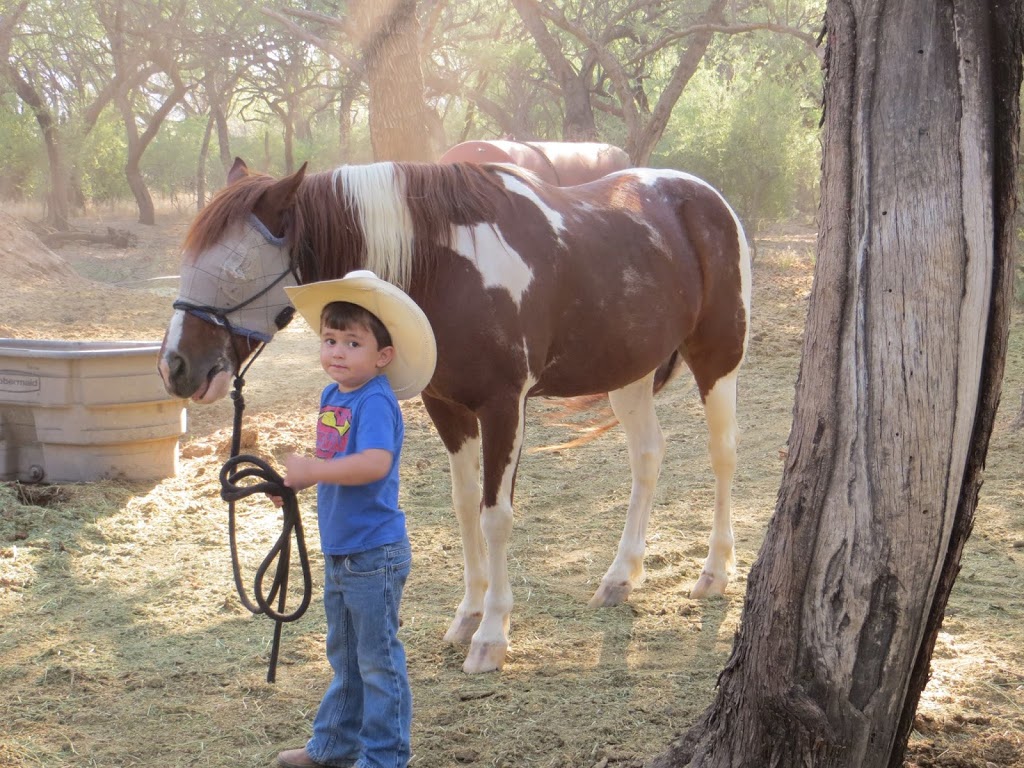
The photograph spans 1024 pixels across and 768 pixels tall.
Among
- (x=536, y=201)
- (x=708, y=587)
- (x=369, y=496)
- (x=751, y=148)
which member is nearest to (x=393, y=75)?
(x=536, y=201)

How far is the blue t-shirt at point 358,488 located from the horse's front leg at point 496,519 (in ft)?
2.91

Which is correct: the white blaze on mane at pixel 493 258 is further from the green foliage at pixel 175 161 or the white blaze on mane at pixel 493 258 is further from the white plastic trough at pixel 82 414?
the green foliage at pixel 175 161

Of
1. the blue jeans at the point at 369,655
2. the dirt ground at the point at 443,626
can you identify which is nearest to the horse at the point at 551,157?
the dirt ground at the point at 443,626

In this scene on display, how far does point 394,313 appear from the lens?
2.49m

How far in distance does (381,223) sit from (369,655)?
1.45m

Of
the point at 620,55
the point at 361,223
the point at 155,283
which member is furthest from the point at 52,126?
the point at 361,223

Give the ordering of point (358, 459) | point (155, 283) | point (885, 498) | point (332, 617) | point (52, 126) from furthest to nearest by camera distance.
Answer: point (52, 126) → point (155, 283) → point (332, 617) → point (358, 459) → point (885, 498)

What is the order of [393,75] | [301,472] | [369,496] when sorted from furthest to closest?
[393,75]
[369,496]
[301,472]

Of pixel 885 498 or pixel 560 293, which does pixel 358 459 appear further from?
pixel 560 293

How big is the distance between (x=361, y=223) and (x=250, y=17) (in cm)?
2062

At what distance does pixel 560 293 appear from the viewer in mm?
3600

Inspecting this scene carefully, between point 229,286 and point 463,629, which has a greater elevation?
point 229,286

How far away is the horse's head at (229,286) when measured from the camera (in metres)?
2.96

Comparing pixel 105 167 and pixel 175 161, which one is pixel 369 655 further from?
pixel 175 161
